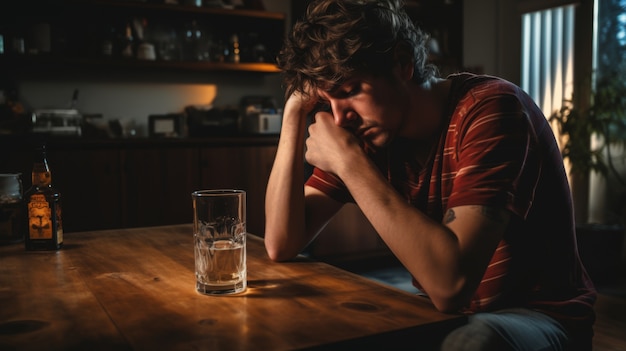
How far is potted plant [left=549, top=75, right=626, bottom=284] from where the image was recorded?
3.59m

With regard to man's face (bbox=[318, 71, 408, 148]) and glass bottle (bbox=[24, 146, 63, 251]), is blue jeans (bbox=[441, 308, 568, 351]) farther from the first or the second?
glass bottle (bbox=[24, 146, 63, 251])

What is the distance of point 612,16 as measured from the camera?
159 inches

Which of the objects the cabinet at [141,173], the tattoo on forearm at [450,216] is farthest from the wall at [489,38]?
the tattoo on forearm at [450,216]

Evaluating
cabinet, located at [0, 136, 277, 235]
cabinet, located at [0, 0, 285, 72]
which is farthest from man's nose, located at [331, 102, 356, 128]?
cabinet, located at [0, 0, 285, 72]

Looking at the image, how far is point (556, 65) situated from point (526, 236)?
3762 millimetres

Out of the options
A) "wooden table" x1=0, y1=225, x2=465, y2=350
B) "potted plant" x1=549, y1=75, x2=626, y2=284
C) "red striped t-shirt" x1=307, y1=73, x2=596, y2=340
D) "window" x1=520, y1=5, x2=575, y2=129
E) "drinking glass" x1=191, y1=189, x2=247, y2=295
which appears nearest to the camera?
"wooden table" x1=0, y1=225, x2=465, y2=350

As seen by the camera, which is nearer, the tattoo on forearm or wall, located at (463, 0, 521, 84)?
the tattoo on forearm

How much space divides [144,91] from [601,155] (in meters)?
3.16

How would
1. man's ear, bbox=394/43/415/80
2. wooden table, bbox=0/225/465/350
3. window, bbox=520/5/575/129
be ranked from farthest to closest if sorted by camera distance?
window, bbox=520/5/575/129 < man's ear, bbox=394/43/415/80 < wooden table, bbox=0/225/465/350

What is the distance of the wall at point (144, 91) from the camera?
3.75m

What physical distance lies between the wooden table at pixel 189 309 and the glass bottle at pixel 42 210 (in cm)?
9

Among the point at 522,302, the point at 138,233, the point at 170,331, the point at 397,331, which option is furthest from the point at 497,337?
the point at 138,233

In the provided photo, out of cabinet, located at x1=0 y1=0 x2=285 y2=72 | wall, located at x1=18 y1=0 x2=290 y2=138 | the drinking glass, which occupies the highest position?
cabinet, located at x1=0 y1=0 x2=285 y2=72

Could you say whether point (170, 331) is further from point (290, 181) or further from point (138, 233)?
point (138, 233)
